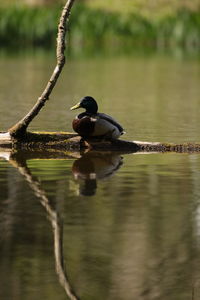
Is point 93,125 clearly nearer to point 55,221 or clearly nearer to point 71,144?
point 71,144

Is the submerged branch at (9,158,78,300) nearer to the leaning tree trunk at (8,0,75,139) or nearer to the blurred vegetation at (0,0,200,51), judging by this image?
the leaning tree trunk at (8,0,75,139)

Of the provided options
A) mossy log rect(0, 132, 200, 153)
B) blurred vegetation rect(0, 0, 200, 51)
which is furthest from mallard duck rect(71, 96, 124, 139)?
blurred vegetation rect(0, 0, 200, 51)

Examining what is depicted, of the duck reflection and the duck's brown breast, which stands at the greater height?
the duck's brown breast

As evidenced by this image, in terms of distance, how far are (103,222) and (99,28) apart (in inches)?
1707

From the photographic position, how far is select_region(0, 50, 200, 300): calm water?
702 cm

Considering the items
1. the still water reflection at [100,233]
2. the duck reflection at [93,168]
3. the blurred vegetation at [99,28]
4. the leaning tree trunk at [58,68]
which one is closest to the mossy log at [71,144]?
the leaning tree trunk at [58,68]

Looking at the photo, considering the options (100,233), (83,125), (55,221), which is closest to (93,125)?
(83,125)

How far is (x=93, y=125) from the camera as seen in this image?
13.6 m

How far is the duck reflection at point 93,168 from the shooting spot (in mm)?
11031

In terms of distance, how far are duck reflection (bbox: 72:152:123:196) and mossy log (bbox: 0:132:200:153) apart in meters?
0.28

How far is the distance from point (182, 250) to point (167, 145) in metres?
6.36

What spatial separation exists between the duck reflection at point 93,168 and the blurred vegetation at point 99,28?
122ft

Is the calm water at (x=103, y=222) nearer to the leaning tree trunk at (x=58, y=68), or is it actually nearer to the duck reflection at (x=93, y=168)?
the duck reflection at (x=93, y=168)

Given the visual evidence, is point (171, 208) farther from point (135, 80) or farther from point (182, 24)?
point (182, 24)
